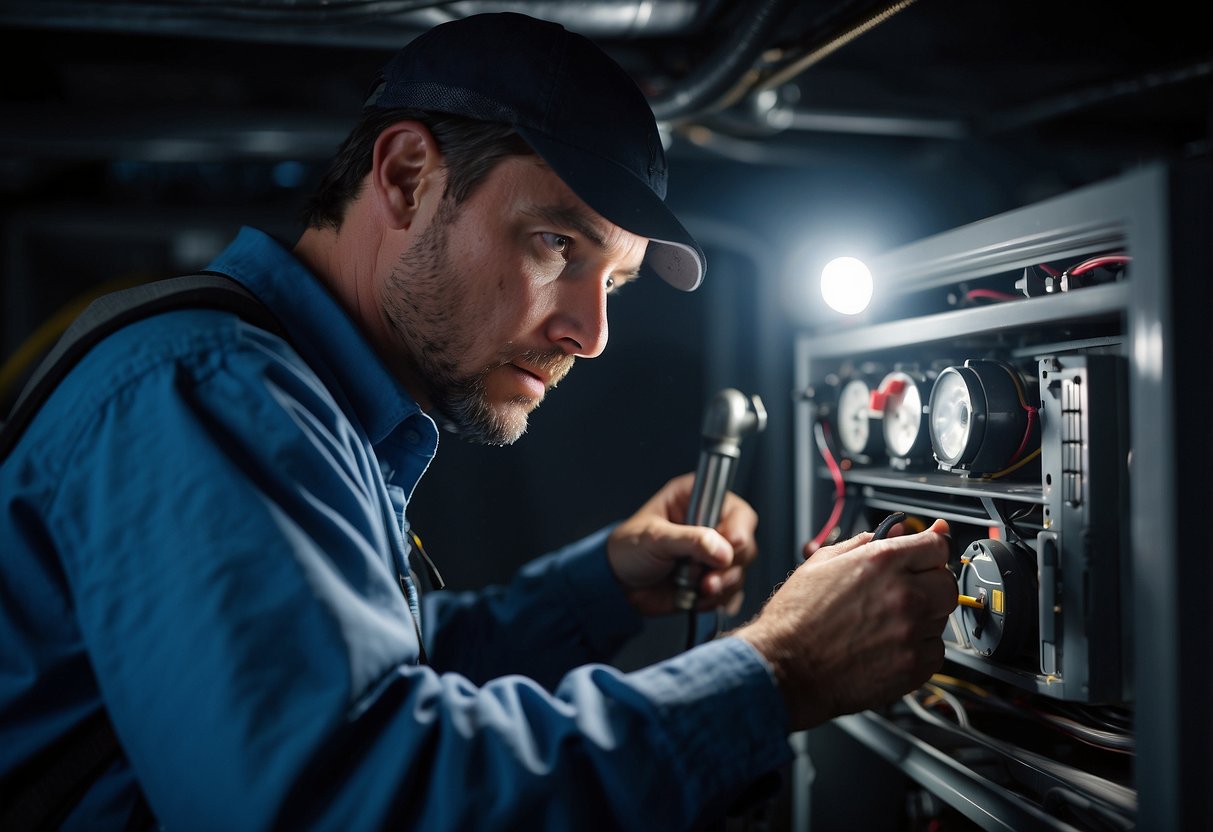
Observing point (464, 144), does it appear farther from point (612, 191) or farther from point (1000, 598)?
point (1000, 598)

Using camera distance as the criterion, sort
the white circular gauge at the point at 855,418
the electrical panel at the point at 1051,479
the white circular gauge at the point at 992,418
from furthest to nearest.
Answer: the white circular gauge at the point at 855,418
the white circular gauge at the point at 992,418
the electrical panel at the point at 1051,479

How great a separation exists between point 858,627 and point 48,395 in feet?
2.36

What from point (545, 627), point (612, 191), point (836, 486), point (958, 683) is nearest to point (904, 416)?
point (836, 486)

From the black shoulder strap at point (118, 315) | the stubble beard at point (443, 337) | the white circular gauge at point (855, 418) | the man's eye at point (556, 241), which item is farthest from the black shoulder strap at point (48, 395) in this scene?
the white circular gauge at point (855, 418)

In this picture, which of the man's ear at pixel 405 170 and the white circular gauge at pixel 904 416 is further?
the white circular gauge at pixel 904 416

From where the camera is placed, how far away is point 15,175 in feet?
5.99

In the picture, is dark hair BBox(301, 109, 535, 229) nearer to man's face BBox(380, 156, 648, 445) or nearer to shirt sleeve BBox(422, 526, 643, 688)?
man's face BBox(380, 156, 648, 445)

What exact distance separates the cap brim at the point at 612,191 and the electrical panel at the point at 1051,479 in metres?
0.34

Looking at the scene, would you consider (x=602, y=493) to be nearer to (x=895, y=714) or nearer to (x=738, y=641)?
(x=895, y=714)

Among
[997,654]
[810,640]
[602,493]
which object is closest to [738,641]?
[810,640]

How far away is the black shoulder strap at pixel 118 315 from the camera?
27.7 inches

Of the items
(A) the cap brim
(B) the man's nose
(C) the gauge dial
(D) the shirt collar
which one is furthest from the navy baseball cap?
(C) the gauge dial

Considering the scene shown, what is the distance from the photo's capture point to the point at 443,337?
91cm

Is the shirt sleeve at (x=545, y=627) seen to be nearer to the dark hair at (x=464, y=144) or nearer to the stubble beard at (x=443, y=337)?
the stubble beard at (x=443, y=337)
